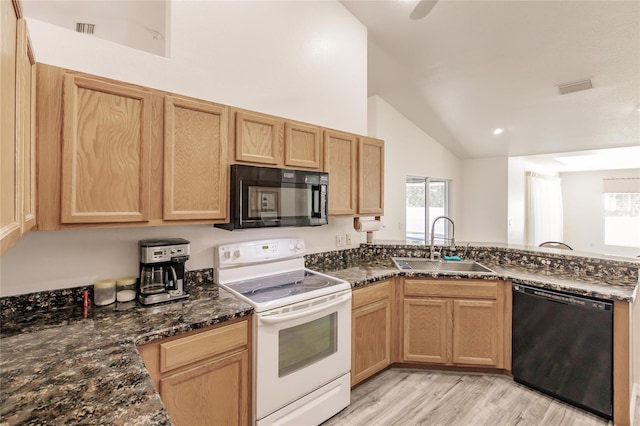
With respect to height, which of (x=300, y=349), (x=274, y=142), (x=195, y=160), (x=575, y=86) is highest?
(x=575, y=86)

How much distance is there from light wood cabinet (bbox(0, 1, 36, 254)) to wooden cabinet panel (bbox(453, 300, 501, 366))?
2.78 metres

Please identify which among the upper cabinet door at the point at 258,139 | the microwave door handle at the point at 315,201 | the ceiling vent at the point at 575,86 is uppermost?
the ceiling vent at the point at 575,86

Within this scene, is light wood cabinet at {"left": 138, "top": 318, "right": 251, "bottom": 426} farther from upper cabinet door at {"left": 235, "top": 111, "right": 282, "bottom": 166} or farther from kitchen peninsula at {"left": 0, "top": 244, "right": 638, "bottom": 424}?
upper cabinet door at {"left": 235, "top": 111, "right": 282, "bottom": 166}

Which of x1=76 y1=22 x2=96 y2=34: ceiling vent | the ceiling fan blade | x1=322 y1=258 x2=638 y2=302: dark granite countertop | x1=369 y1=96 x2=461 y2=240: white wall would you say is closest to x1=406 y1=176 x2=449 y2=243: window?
x1=369 y1=96 x2=461 y2=240: white wall

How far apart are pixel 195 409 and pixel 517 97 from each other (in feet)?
15.4

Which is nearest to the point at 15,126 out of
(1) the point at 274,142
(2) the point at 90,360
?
(2) the point at 90,360

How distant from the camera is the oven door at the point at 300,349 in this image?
1754 mm

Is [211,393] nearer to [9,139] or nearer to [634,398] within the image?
[9,139]

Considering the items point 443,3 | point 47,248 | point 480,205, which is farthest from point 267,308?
point 480,205

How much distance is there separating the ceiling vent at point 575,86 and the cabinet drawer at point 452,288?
2.70m

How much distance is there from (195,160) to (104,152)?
1.49ft

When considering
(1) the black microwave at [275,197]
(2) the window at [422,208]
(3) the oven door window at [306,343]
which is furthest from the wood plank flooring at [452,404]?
(2) the window at [422,208]

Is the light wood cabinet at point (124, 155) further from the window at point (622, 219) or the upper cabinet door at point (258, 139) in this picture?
the window at point (622, 219)

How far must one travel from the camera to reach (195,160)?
188cm
